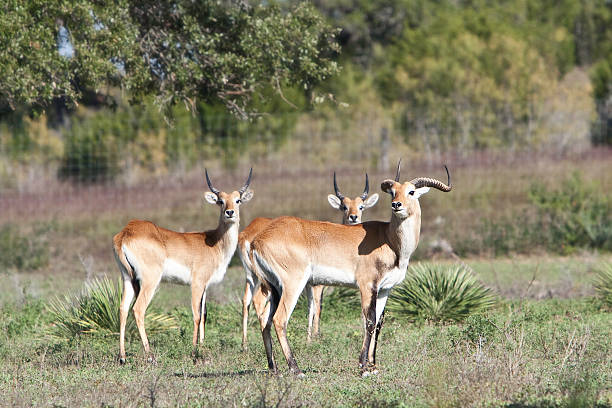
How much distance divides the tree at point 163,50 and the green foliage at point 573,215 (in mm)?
8260

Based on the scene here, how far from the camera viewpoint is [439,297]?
38.8 feet

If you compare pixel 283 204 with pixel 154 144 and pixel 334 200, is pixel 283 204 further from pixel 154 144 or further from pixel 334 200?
pixel 334 200

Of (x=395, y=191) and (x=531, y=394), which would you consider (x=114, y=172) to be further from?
(x=531, y=394)

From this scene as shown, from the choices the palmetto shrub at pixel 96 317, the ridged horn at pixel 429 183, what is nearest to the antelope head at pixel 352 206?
the palmetto shrub at pixel 96 317

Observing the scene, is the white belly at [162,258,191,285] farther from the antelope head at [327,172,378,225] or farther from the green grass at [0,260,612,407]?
the antelope head at [327,172,378,225]

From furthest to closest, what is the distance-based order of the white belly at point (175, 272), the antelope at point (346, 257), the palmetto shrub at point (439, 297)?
the palmetto shrub at point (439, 297)
the white belly at point (175, 272)
the antelope at point (346, 257)

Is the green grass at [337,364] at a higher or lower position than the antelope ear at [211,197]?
lower

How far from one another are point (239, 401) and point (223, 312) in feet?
18.6

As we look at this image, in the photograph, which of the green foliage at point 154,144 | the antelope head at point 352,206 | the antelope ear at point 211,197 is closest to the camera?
the antelope ear at point 211,197

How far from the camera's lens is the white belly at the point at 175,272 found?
1080cm

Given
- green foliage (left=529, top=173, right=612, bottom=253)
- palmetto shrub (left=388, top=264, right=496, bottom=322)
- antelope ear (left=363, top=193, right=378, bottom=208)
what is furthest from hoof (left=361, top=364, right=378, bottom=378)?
green foliage (left=529, top=173, right=612, bottom=253)

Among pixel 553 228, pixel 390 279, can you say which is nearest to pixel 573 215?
pixel 553 228

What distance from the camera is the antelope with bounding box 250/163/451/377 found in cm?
859

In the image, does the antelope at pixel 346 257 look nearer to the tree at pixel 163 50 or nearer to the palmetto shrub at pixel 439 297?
the palmetto shrub at pixel 439 297
